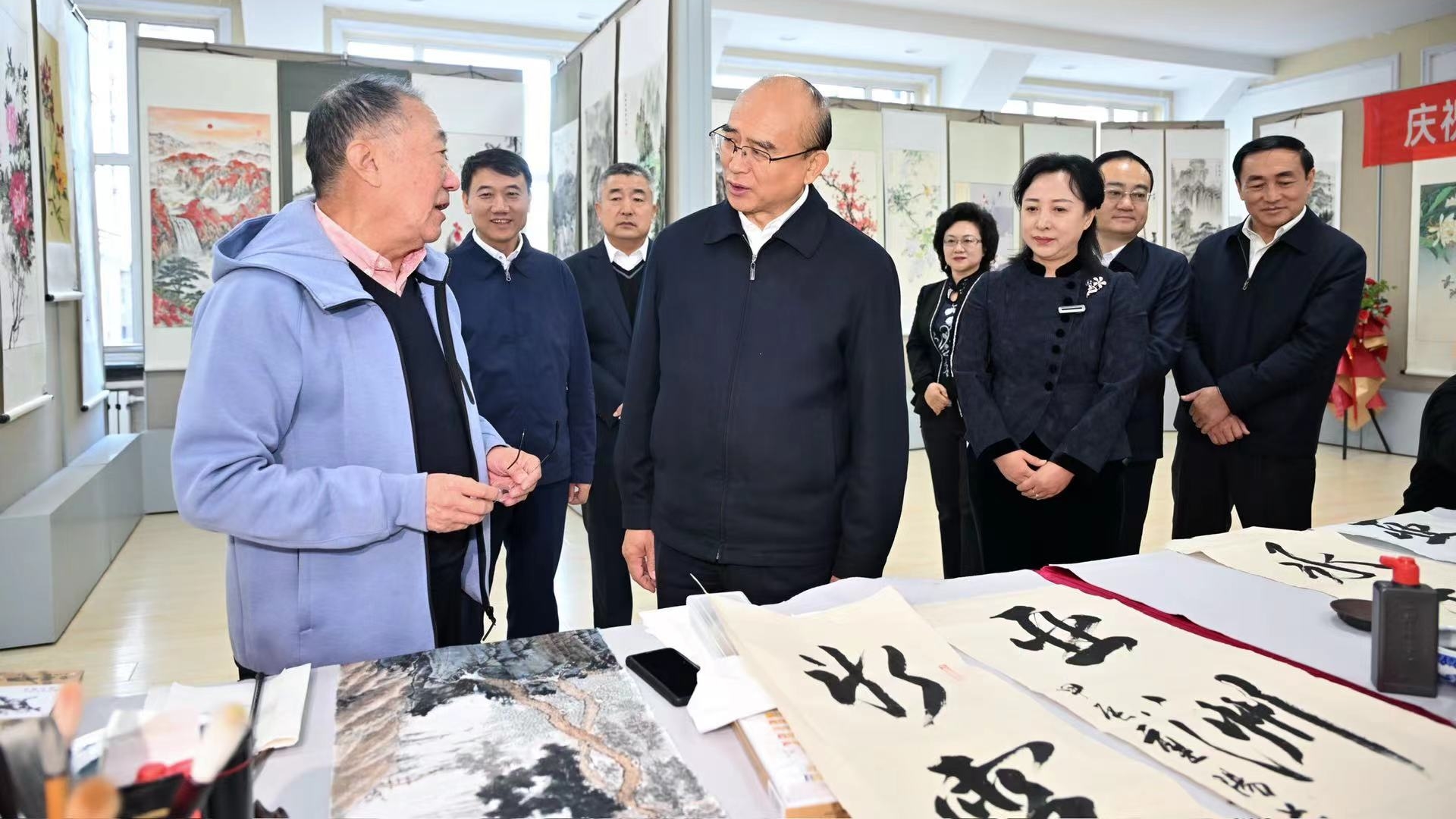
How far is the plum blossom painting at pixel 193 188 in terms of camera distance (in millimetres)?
5801

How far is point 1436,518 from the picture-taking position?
2.02m

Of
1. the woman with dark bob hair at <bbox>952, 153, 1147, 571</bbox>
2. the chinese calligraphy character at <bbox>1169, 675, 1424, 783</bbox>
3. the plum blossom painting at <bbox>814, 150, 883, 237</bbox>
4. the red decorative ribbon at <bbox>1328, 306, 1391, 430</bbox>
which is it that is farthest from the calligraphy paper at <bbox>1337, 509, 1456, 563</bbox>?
the red decorative ribbon at <bbox>1328, 306, 1391, 430</bbox>

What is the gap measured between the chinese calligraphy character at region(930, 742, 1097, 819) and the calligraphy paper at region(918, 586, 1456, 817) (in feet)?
0.26

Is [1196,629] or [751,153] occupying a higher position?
[751,153]

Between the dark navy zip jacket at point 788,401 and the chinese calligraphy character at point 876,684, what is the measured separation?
0.73m

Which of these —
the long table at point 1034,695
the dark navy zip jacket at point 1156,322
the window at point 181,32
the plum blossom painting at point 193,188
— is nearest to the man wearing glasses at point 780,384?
the long table at point 1034,695

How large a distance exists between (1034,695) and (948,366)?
2.99 metres

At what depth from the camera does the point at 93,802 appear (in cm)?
56

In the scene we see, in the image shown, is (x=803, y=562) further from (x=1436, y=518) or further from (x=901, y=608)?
(x=1436, y=518)

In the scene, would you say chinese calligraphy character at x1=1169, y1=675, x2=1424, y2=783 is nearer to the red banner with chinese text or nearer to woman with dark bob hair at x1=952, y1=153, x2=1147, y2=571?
woman with dark bob hair at x1=952, y1=153, x2=1147, y2=571

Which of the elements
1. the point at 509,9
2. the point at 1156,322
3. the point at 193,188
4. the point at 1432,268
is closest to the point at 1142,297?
the point at 1156,322

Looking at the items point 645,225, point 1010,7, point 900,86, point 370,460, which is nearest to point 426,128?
point 370,460

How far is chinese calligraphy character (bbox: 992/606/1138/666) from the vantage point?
4.17 feet

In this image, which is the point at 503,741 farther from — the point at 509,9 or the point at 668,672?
the point at 509,9
